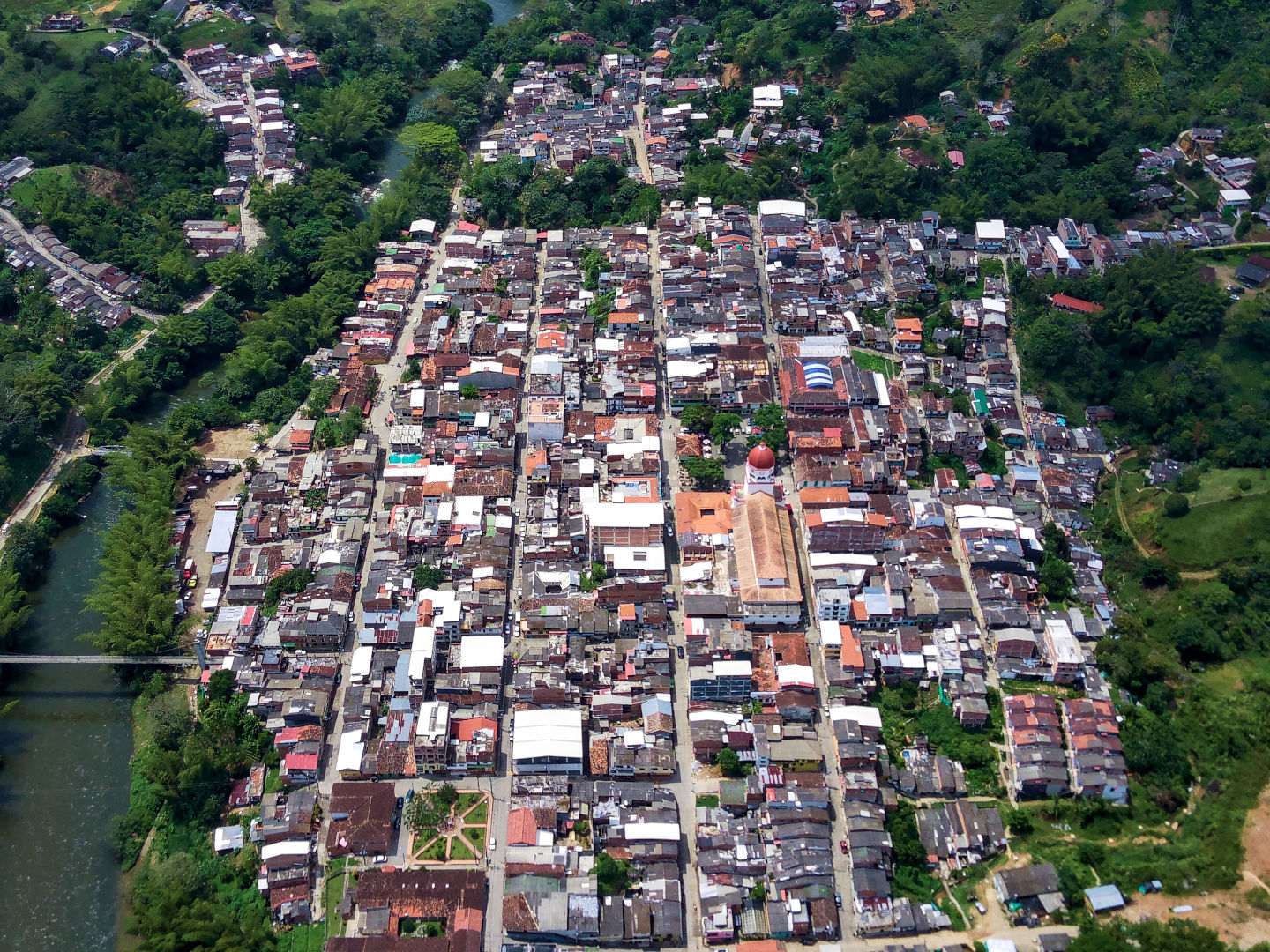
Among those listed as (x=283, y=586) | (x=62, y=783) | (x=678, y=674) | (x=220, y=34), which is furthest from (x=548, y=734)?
(x=220, y=34)

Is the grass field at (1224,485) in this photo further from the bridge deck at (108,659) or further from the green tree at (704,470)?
the bridge deck at (108,659)

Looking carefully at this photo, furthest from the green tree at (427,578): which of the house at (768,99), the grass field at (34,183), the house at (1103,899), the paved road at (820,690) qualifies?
the house at (768,99)

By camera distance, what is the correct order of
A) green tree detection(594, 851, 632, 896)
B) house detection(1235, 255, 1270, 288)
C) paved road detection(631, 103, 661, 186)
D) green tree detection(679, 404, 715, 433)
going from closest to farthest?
green tree detection(594, 851, 632, 896), green tree detection(679, 404, 715, 433), house detection(1235, 255, 1270, 288), paved road detection(631, 103, 661, 186)

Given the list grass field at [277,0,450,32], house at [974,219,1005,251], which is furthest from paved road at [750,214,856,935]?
grass field at [277,0,450,32]

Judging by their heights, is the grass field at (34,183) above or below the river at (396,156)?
above

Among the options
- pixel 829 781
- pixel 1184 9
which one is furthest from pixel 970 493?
pixel 1184 9

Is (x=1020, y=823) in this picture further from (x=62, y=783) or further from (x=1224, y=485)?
(x=62, y=783)

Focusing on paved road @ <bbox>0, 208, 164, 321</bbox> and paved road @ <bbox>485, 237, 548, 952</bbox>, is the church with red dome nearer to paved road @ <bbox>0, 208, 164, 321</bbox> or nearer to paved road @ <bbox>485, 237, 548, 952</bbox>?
paved road @ <bbox>485, 237, 548, 952</bbox>

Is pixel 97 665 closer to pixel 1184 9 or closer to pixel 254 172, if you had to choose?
pixel 254 172
